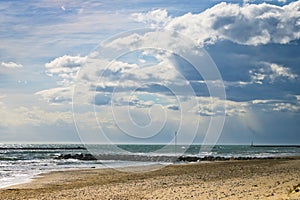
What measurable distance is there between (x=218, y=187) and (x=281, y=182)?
3.08 metres

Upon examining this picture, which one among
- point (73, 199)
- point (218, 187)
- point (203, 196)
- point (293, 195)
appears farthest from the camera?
point (218, 187)

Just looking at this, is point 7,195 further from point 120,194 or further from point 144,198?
point 144,198

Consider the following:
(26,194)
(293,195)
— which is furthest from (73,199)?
(293,195)

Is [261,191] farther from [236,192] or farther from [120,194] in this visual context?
[120,194]

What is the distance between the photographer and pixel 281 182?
64.9 feet

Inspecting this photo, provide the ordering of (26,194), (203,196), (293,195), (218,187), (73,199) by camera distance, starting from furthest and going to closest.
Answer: (26,194) < (218,187) < (73,199) < (203,196) < (293,195)

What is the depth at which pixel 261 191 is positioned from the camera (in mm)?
16594

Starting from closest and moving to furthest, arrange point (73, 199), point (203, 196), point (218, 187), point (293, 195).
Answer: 1. point (293, 195)
2. point (203, 196)
3. point (73, 199)
4. point (218, 187)

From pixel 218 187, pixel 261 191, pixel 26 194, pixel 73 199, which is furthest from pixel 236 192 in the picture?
pixel 26 194

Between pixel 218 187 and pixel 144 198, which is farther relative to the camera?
pixel 218 187

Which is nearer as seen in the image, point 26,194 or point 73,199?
point 73,199

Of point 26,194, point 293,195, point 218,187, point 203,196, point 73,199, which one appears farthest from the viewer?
point 26,194

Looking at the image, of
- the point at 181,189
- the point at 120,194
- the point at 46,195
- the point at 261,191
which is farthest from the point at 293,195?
the point at 46,195

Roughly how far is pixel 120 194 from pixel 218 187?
424 cm
